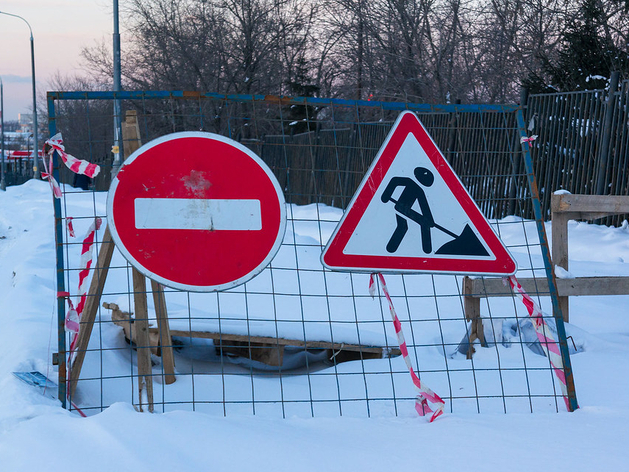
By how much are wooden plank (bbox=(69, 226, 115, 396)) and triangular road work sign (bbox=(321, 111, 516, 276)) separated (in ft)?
4.21

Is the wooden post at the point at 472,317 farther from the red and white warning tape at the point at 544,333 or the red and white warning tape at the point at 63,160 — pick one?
the red and white warning tape at the point at 63,160

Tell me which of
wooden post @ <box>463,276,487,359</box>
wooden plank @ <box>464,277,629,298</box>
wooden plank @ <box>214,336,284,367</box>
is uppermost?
wooden plank @ <box>464,277,629,298</box>

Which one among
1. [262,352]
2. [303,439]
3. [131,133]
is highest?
[131,133]

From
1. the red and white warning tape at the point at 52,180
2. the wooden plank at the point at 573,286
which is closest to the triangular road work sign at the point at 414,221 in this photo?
the red and white warning tape at the point at 52,180

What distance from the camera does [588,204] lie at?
16.4 feet

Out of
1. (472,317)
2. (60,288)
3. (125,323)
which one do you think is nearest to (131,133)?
(60,288)

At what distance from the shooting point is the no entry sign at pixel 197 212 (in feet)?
9.66

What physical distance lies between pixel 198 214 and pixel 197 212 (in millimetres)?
11

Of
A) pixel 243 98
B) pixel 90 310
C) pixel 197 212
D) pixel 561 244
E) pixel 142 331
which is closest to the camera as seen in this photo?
pixel 197 212

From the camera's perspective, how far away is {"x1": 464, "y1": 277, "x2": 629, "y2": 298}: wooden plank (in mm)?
4820

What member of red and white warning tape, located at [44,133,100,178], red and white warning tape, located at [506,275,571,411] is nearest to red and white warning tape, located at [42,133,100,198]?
red and white warning tape, located at [44,133,100,178]

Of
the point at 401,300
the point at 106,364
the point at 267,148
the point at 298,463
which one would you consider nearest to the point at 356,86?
the point at 267,148

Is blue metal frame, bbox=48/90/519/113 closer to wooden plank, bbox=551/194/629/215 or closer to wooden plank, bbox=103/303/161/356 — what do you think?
wooden plank, bbox=551/194/629/215

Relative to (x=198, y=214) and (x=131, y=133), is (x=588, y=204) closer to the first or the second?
(x=198, y=214)
